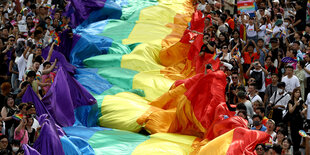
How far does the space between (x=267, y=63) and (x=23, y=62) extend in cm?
524

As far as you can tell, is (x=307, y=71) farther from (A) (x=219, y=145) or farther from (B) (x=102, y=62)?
(B) (x=102, y=62)

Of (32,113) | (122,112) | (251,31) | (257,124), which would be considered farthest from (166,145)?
(251,31)

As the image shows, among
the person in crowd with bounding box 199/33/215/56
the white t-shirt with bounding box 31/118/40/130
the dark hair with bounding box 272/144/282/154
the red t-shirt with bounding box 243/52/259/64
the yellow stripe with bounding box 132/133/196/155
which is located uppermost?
the person in crowd with bounding box 199/33/215/56

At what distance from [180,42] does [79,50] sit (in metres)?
2.65

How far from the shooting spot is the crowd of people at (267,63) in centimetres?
968

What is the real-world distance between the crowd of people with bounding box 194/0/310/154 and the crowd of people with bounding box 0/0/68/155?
11.3 feet

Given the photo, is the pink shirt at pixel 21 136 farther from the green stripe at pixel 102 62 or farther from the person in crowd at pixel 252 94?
the green stripe at pixel 102 62

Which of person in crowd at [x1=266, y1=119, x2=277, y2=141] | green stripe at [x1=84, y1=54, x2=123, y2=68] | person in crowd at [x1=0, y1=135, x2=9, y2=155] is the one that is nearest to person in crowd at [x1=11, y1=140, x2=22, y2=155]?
person in crowd at [x1=0, y1=135, x2=9, y2=155]

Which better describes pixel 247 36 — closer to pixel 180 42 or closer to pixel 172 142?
pixel 180 42

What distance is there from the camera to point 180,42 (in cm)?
1507

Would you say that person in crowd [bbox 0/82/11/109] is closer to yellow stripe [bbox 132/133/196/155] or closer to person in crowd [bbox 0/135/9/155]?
person in crowd [bbox 0/135/9/155]

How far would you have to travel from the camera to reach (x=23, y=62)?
491 inches

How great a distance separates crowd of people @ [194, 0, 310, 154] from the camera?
31.8 feet

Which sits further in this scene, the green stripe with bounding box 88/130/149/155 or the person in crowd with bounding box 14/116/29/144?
the green stripe with bounding box 88/130/149/155
